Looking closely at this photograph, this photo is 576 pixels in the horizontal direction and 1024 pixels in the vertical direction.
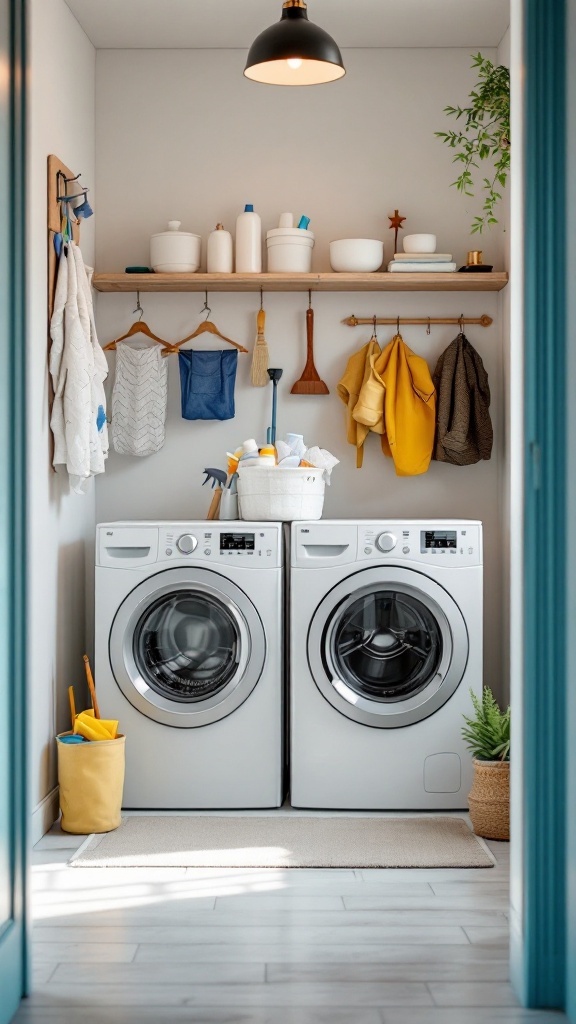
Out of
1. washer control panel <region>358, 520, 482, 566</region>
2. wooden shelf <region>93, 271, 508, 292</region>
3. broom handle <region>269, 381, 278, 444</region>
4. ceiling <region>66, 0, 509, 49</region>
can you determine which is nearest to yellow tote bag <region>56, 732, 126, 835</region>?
washer control panel <region>358, 520, 482, 566</region>

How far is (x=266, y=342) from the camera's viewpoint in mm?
4152

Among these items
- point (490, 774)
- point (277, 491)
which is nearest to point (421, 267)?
point (277, 491)

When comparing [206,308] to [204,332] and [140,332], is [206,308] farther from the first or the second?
[140,332]

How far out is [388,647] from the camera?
355 cm

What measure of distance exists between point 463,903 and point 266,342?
2.27 m

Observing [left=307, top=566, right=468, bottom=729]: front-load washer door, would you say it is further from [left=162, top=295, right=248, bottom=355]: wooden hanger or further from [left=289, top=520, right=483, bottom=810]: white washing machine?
[left=162, top=295, right=248, bottom=355]: wooden hanger

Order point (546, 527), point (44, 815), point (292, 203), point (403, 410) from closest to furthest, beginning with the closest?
point (546, 527)
point (44, 815)
point (403, 410)
point (292, 203)

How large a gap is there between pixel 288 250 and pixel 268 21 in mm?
840

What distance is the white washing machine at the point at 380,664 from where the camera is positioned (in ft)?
11.5

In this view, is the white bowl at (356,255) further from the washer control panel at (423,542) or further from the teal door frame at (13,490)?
the teal door frame at (13,490)

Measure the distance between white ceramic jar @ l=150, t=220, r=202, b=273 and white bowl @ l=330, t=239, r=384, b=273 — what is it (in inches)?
20.9

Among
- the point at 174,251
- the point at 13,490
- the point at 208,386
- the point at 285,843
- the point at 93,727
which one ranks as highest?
the point at 174,251

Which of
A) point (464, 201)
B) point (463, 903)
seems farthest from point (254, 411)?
point (463, 903)

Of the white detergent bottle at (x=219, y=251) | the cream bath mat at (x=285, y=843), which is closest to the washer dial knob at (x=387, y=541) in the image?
the cream bath mat at (x=285, y=843)
